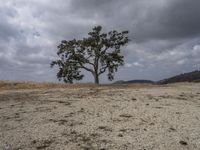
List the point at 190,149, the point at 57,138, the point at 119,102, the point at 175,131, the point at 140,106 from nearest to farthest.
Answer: the point at 190,149 → the point at 57,138 → the point at 175,131 → the point at 140,106 → the point at 119,102

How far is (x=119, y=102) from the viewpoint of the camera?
14086mm

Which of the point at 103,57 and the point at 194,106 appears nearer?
the point at 194,106

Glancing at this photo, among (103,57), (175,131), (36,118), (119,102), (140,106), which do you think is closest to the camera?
(175,131)

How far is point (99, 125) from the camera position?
989 cm

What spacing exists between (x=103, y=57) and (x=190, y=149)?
3312cm

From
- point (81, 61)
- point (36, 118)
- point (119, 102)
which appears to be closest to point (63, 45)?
point (81, 61)

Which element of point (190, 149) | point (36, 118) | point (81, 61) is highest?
point (81, 61)

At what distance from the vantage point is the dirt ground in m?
8.17

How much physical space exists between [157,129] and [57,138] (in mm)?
3125

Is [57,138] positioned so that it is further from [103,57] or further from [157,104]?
[103,57]

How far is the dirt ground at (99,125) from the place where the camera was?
8.17 metres

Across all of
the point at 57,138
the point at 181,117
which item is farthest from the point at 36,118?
the point at 181,117

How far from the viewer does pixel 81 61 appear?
4084cm

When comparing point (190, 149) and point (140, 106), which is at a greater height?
point (140, 106)
